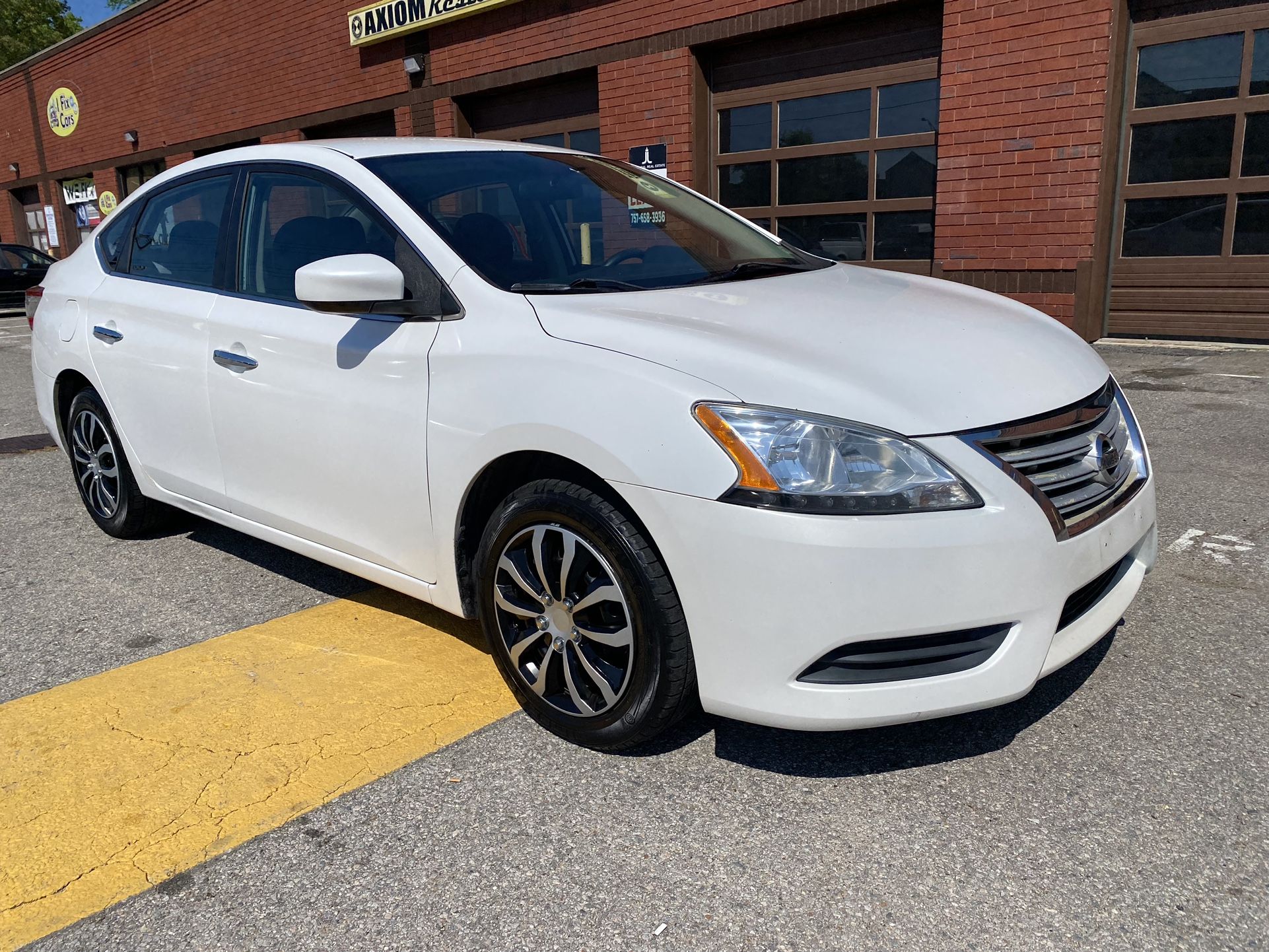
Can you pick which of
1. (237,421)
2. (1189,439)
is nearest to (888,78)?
(1189,439)

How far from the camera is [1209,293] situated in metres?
8.94

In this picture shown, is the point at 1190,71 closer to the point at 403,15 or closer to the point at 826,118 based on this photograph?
the point at 826,118

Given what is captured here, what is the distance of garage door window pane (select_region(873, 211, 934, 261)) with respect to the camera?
10.1 m

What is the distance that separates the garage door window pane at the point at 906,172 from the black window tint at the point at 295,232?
7824 mm

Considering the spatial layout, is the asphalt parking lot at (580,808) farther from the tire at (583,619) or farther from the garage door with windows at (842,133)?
the garage door with windows at (842,133)

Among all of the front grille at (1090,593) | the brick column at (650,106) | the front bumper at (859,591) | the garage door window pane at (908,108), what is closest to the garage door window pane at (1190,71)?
the garage door window pane at (908,108)

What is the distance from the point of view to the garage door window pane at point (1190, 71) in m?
8.39

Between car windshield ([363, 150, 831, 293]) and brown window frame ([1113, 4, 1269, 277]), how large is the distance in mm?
6615

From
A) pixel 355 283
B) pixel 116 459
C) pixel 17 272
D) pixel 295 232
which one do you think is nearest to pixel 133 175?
pixel 17 272

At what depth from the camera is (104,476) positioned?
4570 mm

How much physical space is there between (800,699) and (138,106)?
80.0 ft

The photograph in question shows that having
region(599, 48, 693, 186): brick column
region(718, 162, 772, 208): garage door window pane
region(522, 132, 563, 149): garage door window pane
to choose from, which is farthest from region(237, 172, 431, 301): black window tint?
region(522, 132, 563, 149): garage door window pane

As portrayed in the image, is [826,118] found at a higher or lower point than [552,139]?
Answer: lower

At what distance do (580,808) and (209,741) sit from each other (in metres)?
1.11
